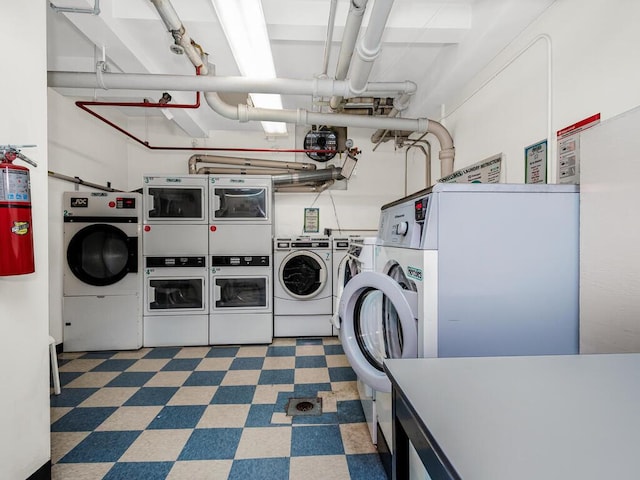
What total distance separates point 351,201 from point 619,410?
3587 millimetres

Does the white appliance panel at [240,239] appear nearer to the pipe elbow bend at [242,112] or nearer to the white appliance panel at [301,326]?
the white appliance panel at [301,326]

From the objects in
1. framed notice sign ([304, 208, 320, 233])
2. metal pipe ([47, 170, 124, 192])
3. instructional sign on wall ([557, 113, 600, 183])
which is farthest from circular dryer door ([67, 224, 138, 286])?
instructional sign on wall ([557, 113, 600, 183])

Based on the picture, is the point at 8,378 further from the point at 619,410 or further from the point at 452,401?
the point at 619,410

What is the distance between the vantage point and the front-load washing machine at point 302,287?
313cm

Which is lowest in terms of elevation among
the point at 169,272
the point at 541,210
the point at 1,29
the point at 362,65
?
the point at 169,272

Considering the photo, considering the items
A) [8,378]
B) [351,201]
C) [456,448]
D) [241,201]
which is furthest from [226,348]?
[456,448]

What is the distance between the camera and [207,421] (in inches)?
68.7

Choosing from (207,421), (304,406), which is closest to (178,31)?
(207,421)

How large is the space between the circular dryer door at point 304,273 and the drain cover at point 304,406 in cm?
127

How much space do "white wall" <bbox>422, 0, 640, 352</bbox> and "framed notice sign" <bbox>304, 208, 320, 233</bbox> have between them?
2.11 meters

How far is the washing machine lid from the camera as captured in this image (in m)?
1.02

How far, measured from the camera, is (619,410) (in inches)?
17.7

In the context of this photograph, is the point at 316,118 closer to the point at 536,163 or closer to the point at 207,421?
the point at 536,163

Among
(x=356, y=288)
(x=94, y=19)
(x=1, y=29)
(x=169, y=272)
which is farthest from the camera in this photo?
(x=169, y=272)
